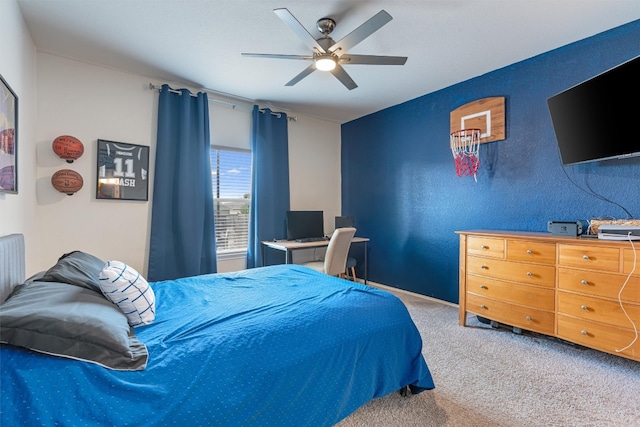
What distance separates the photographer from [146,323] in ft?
4.77

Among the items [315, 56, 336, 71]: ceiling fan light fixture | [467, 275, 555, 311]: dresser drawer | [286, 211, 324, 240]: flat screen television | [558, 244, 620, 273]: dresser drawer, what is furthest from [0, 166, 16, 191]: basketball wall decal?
[558, 244, 620, 273]: dresser drawer

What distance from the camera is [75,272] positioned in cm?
153

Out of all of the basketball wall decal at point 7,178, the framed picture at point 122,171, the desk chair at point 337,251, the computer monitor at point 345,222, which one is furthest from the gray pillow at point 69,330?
the computer monitor at point 345,222

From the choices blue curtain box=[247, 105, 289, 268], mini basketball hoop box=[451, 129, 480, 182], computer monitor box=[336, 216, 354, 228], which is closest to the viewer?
mini basketball hoop box=[451, 129, 480, 182]

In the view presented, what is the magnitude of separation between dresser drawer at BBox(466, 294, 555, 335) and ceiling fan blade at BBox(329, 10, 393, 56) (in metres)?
2.43

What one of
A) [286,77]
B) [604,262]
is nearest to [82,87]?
[286,77]

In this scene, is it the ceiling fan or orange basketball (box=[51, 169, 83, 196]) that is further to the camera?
orange basketball (box=[51, 169, 83, 196])

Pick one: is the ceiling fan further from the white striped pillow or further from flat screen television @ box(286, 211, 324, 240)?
flat screen television @ box(286, 211, 324, 240)

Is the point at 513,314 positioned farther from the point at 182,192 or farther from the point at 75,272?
the point at 182,192

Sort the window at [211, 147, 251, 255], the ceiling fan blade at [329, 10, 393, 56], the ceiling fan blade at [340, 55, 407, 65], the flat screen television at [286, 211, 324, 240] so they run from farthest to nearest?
the flat screen television at [286, 211, 324, 240] < the window at [211, 147, 251, 255] < the ceiling fan blade at [340, 55, 407, 65] < the ceiling fan blade at [329, 10, 393, 56]

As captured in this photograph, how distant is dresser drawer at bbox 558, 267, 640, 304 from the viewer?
1.97m

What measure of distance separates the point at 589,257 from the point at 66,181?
4.33 m

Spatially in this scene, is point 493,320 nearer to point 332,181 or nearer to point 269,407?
point 269,407

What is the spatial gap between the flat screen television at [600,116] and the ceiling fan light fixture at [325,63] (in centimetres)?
185
